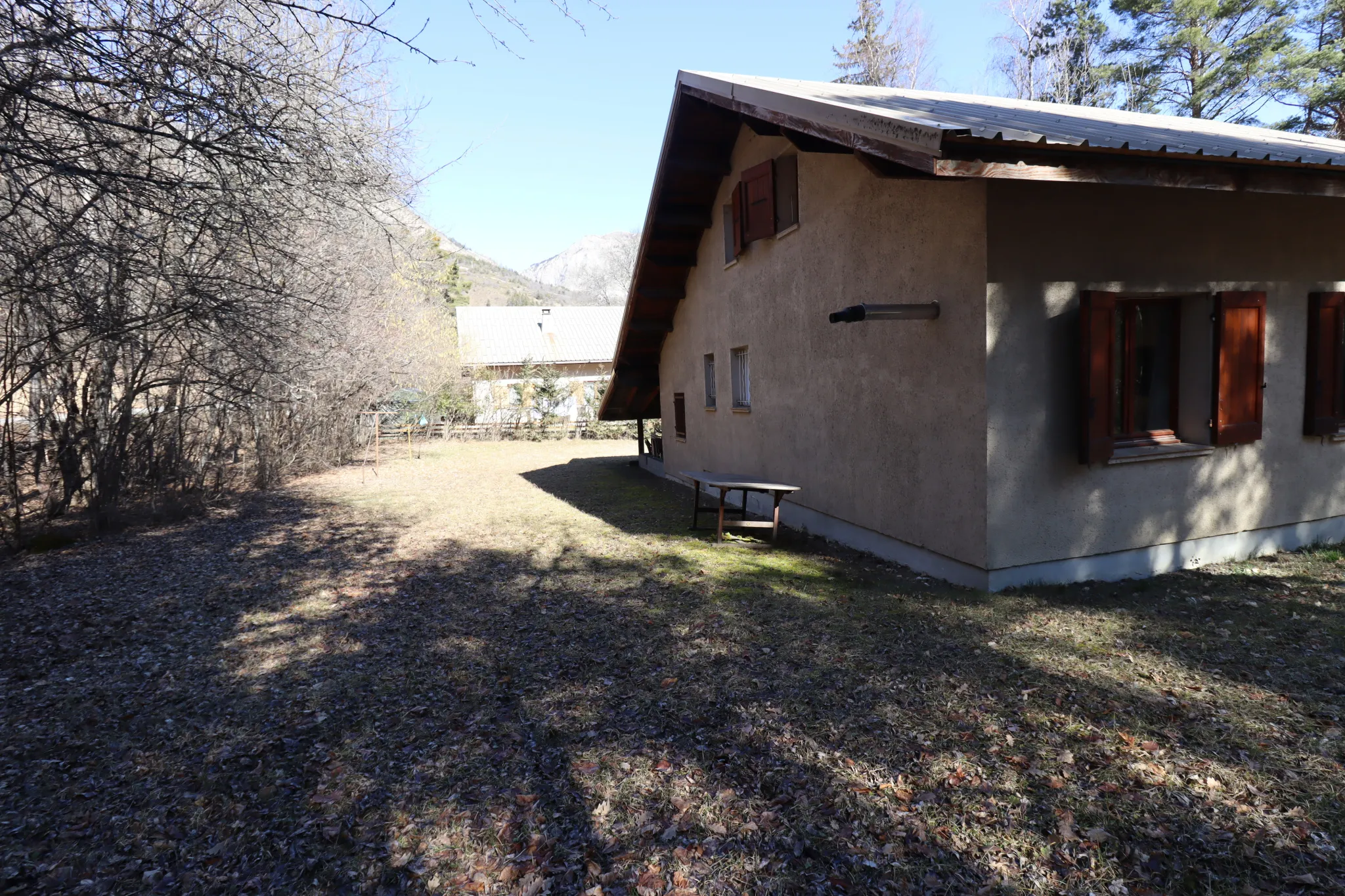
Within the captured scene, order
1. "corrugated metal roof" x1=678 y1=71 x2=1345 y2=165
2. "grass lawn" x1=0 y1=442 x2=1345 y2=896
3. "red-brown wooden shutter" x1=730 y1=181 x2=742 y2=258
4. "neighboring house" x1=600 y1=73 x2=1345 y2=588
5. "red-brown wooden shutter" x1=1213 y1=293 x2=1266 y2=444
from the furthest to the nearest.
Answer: "red-brown wooden shutter" x1=730 y1=181 x2=742 y2=258
"red-brown wooden shutter" x1=1213 y1=293 x2=1266 y2=444
"neighboring house" x1=600 y1=73 x2=1345 y2=588
"corrugated metal roof" x1=678 y1=71 x2=1345 y2=165
"grass lawn" x1=0 y1=442 x2=1345 y2=896

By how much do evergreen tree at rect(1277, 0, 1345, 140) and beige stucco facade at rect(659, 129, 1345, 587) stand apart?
17795 mm

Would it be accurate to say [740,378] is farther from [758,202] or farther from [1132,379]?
[1132,379]

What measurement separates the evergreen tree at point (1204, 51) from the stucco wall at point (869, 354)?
1882 centimetres

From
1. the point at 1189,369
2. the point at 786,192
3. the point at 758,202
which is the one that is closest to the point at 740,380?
the point at 758,202

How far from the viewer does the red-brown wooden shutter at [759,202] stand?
9.73 m

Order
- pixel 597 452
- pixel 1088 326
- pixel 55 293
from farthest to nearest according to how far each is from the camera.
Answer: pixel 597 452, pixel 55 293, pixel 1088 326

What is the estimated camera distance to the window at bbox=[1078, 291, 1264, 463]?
659 centimetres

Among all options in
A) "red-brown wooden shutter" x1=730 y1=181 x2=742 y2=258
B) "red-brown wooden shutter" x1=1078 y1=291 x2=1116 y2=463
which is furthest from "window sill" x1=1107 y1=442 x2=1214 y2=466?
"red-brown wooden shutter" x1=730 y1=181 x2=742 y2=258

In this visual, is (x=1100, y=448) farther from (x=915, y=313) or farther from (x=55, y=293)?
(x=55, y=293)

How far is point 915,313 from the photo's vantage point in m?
6.37

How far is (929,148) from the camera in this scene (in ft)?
16.0

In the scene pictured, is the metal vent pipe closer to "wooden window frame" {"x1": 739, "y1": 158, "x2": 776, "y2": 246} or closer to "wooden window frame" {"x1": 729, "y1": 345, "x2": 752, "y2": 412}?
"wooden window frame" {"x1": 739, "y1": 158, "x2": 776, "y2": 246}

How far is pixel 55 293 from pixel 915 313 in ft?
25.5

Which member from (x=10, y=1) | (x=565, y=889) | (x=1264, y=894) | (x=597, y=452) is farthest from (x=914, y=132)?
(x=597, y=452)
